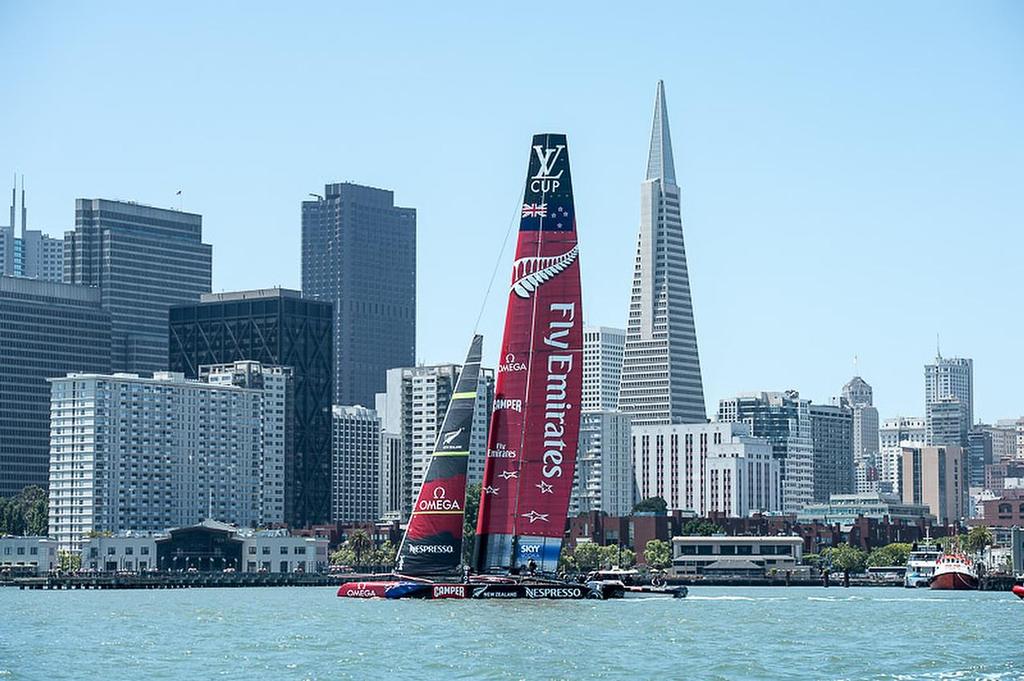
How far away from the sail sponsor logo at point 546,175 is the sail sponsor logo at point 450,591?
23084 mm

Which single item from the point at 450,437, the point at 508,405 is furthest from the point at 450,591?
the point at 450,437

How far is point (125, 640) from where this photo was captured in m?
101

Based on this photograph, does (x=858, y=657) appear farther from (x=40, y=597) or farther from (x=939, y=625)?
(x=40, y=597)


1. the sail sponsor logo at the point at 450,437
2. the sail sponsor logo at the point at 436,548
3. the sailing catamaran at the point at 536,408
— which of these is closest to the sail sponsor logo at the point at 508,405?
the sailing catamaran at the point at 536,408

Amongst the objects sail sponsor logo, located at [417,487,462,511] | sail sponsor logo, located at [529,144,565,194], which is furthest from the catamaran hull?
sail sponsor logo, located at [529,144,565,194]

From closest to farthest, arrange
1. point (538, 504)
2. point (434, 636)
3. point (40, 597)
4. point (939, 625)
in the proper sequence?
1. point (434, 636)
2. point (939, 625)
3. point (538, 504)
4. point (40, 597)

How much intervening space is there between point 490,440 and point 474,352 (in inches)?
545

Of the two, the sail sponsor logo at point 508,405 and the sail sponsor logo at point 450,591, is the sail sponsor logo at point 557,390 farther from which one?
the sail sponsor logo at point 450,591

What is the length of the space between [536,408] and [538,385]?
135 centimetres

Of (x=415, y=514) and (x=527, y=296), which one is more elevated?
(x=527, y=296)

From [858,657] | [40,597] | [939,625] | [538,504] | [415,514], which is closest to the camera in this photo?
[858,657]

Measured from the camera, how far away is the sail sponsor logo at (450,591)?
124m

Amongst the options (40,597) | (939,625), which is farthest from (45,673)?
(40,597)

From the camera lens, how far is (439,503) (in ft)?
433
